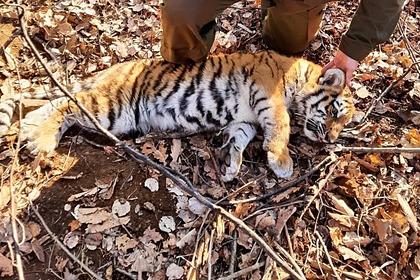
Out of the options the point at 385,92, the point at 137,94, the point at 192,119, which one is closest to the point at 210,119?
the point at 192,119

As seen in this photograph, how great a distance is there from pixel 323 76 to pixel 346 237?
48.5 inches

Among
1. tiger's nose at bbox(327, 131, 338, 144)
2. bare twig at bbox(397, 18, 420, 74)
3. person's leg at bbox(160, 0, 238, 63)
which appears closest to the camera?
person's leg at bbox(160, 0, 238, 63)

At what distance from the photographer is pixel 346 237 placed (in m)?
3.27

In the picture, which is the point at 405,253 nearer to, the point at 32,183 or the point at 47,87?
the point at 32,183

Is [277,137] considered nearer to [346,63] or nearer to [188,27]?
[346,63]

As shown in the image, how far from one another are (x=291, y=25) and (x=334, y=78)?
712mm

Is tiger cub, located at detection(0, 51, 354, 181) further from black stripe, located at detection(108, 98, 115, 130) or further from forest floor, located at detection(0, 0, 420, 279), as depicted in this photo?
forest floor, located at detection(0, 0, 420, 279)

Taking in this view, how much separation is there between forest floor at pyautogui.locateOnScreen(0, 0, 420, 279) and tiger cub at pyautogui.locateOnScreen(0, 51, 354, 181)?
0.17 metres

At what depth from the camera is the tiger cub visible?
3699mm

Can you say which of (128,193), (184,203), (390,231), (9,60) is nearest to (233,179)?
(184,203)

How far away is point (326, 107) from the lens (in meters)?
3.80

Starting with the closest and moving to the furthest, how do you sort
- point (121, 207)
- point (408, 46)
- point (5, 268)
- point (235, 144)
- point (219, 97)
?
point (5, 268), point (121, 207), point (235, 144), point (219, 97), point (408, 46)

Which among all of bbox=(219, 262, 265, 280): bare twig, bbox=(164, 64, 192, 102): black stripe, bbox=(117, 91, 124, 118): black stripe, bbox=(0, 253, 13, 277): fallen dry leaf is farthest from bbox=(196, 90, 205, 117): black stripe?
bbox=(0, 253, 13, 277): fallen dry leaf

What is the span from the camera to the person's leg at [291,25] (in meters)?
3.89
